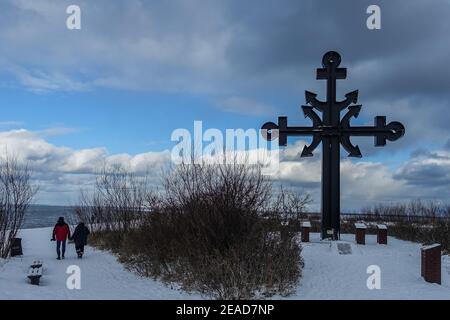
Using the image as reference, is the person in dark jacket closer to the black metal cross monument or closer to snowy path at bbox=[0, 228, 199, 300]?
snowy path at bbox=[0, 228, 199, 300]

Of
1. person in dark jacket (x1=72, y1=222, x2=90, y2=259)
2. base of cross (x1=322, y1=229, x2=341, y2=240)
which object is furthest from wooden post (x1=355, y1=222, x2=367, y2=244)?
person in dark jacket (x1=72, y1=222, x2=90, y2=259)

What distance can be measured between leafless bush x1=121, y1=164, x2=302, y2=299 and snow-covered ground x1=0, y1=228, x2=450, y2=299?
547mm

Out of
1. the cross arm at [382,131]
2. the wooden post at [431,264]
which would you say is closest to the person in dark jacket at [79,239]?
the cross arm at [382,131]

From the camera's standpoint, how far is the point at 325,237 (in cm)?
1992

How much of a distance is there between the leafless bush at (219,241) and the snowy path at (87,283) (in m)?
0.56

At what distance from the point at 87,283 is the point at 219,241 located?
3.50 meters

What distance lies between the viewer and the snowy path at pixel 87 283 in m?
11.1

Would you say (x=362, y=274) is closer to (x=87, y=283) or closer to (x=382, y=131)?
(x=87, y=283)

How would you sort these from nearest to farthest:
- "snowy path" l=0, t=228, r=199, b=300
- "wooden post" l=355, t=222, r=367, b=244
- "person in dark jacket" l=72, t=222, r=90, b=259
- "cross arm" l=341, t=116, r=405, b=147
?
"snowy path" l=0, t=228, r=199, b=300, "person in dark jacket" l=72, t=222, r=90, b=259, "wooden post" l=355, t=222, r=367, b=244, "cross arm" l=341, t=116, r=405, b=147

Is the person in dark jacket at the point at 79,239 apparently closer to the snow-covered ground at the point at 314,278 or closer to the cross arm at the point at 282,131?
the snow-covered ground at the point at 314,278

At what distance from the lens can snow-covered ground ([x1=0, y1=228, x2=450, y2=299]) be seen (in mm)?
11227

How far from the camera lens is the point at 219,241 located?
13.2 metres

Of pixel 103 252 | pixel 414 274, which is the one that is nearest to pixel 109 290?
pixel 414 274
